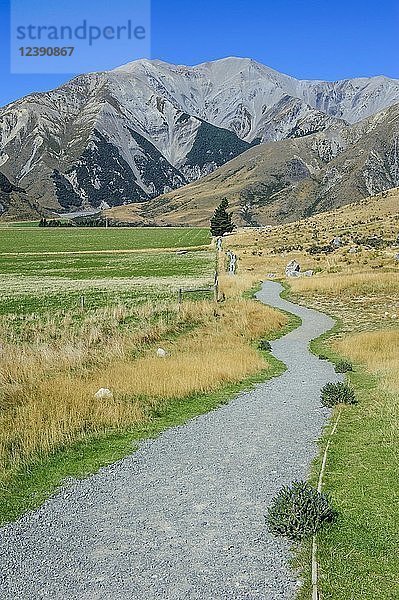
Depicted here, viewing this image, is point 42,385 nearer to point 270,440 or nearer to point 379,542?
point 270,440

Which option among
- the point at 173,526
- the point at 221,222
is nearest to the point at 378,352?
the point at 173,526

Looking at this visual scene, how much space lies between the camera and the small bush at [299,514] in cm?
901

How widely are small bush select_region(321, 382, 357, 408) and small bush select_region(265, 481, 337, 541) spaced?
7.42m

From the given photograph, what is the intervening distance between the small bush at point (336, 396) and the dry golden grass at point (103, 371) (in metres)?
3.93

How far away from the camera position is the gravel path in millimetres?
7797

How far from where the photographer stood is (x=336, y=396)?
1692 centimetres

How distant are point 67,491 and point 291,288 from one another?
136ft

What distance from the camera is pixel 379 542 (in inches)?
342

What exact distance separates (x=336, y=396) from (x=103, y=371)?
775cm

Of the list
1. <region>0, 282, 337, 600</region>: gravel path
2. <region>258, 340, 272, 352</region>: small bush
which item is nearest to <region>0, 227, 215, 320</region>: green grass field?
<region>258, 340, 272, 352</region>: small bush

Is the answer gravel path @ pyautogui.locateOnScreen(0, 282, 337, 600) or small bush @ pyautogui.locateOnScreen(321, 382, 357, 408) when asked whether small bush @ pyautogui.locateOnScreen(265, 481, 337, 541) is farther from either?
small bush @ pyautogui.locateOnScreen(321, 382, 357, 408)

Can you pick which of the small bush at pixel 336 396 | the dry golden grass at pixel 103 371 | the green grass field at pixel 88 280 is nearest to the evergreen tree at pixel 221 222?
the green grass field at pixel 88 280

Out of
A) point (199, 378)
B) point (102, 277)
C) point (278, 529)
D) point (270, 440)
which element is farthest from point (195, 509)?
point (102, 277)

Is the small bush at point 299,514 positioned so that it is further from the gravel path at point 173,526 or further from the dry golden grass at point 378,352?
the dry golden grass at point 378,352
